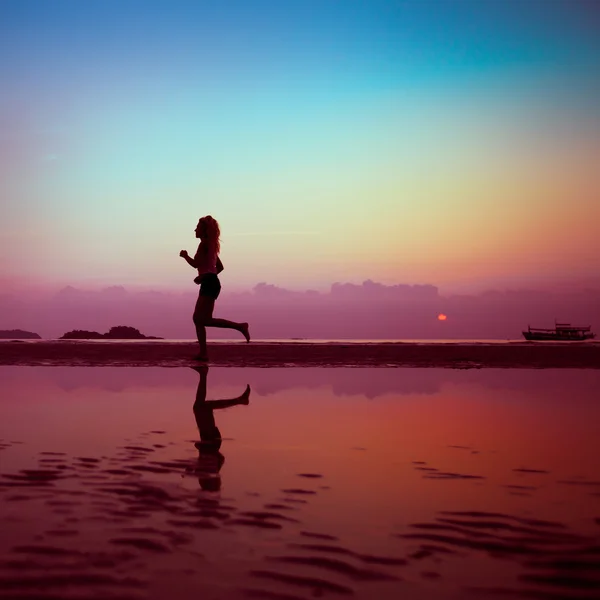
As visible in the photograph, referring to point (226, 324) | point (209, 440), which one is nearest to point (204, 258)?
point (226, 324)

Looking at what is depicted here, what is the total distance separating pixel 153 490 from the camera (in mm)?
3498

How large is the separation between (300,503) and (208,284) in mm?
11430

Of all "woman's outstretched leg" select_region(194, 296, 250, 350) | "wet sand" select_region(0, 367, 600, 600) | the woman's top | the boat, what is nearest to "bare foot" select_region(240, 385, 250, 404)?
"wet sand" select_region(0, 367, 600, 600)

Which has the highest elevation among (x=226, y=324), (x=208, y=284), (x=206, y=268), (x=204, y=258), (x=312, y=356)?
(x=204, y=258)

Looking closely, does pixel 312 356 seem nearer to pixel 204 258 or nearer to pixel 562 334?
pixel 204 258

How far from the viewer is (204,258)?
14.4 m

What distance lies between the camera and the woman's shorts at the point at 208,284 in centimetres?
1439

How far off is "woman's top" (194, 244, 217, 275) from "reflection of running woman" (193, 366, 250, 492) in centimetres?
592

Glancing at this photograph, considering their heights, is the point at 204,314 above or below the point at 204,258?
below

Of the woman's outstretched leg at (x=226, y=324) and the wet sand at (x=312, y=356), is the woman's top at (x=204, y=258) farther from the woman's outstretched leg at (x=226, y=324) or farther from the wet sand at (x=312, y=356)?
the wet sand at (x=312, y=356)

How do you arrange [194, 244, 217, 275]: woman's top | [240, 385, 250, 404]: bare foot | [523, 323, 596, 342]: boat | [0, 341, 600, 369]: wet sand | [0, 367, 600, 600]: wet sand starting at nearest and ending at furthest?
[0, 367, 600, 600]: wet sand
[240, 385, 250, 404]: bare foot
[0, 341, 600, 369]: wet sand
[194, 244, 217, 275]: woman's top
[523, 323, 596, 342]: boat

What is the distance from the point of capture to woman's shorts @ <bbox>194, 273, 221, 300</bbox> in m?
14.4

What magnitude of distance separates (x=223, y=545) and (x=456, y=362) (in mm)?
12116

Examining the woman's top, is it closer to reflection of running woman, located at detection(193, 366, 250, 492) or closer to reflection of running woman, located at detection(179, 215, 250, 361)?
reflection of running woman, located at detection(179, 215, 250, 361)
